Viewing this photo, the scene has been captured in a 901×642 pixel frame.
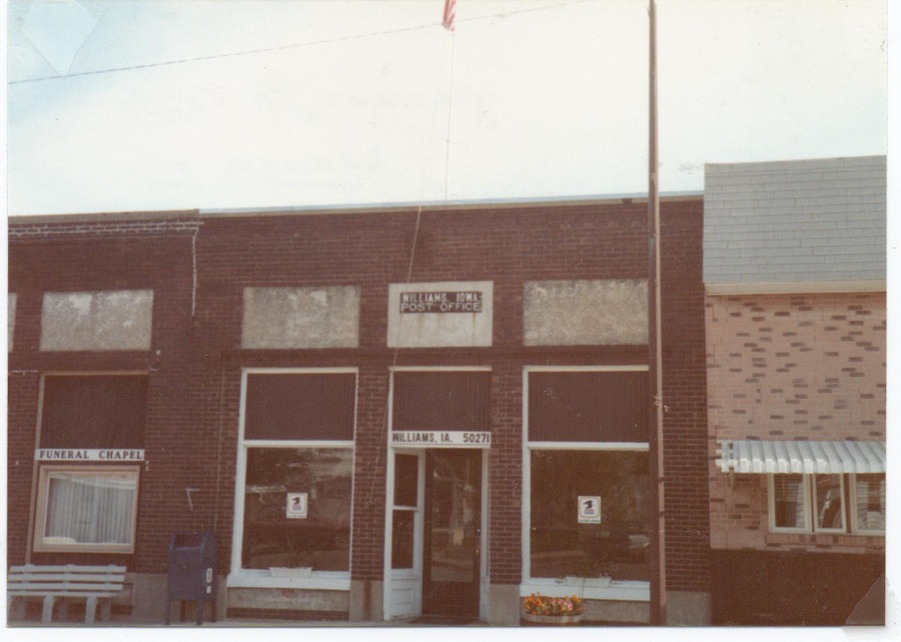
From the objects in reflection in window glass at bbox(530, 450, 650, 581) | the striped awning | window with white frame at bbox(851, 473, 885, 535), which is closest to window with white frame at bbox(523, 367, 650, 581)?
reflection in window glass at bbox(530, 450, 650, 581)

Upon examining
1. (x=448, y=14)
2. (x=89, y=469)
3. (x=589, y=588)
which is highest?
(x=448, y=14)

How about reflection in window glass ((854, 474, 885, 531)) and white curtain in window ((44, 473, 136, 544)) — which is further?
white curtain in window ((44, 473, 136, 544))

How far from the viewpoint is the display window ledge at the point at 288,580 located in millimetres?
14934

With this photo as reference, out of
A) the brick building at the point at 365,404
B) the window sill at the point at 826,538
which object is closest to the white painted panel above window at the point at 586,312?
the brick building at the point at 365,404

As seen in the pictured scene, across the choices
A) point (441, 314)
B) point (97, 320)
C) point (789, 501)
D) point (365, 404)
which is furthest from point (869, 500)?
point (97, 320)

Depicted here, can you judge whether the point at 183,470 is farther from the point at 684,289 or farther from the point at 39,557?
the point at 684,289

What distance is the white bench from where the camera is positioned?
590 inches

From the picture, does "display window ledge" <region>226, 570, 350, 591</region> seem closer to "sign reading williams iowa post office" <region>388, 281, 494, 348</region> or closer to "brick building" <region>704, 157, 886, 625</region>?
"sign reading williams iowa post office" <region>388, 281, 494, 348</region>

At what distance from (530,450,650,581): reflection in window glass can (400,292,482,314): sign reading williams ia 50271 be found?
7.20 ft

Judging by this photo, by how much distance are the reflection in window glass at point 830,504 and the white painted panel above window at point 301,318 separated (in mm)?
6290

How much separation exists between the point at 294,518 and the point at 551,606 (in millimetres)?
3891

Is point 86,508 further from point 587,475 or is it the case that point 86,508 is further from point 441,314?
point 587,475

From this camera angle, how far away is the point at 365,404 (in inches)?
598
